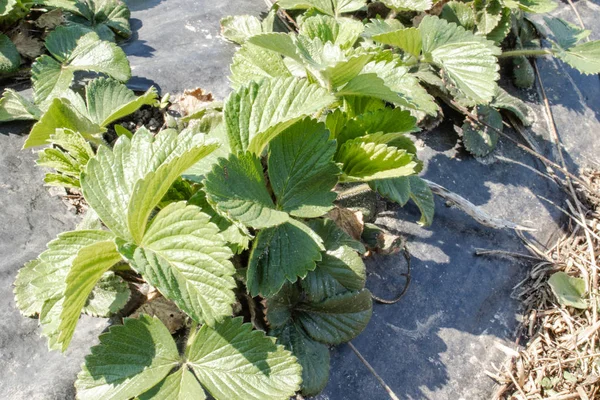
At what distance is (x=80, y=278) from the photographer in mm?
1142

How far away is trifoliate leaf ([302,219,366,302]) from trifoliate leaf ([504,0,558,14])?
1.50 m

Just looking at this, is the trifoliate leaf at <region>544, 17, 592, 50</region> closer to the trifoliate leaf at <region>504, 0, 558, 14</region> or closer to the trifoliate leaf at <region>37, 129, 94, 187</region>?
the trifoliate leaf at <region>504, 0, 558, 14</region>

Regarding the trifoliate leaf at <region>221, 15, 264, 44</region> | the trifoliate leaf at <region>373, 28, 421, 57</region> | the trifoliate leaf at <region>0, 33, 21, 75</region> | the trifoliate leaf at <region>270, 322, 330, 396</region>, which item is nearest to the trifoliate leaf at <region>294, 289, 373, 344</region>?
the trifoliate leaf at <region>270, 322, 330, 396</region>

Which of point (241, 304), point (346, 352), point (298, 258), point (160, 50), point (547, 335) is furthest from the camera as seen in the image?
point (160, 50)

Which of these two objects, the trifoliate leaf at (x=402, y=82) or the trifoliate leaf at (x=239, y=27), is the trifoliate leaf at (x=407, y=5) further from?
the trifoliate leaf at (x=402, y=82)

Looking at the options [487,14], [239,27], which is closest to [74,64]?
[239,27]

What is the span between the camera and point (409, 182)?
5.72 ft

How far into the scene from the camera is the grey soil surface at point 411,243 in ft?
4.91

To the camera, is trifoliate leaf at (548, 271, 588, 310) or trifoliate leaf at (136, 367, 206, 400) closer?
trifoliate leaf at (136, 367, 206, 400)

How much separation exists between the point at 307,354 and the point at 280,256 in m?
0.32

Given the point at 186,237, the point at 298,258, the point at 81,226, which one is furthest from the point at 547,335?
the point at 81,226

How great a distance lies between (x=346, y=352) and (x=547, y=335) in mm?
794

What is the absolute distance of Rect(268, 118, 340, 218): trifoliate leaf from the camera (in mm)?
1402

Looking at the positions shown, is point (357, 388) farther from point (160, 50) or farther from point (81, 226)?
point (160, 50)
